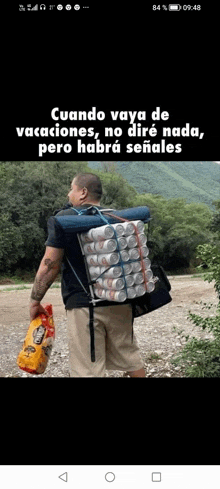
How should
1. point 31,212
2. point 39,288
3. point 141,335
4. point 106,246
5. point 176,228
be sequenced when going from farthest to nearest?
point 176,228 < point 31,212 < point 141,335 < point 39,288 < point 106,246

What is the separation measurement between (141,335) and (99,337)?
551cm

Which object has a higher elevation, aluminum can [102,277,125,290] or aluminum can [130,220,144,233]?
aluminum can [130,220,144,233]

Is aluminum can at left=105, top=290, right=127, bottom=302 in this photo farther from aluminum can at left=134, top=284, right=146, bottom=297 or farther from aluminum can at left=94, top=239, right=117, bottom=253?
aluminum can at left=94, top=239, right=117, bottom=253

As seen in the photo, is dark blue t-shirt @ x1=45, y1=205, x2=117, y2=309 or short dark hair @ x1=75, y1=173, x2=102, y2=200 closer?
dark blue t-shirt @ x1=45, y1=205, x2=117, y2=309

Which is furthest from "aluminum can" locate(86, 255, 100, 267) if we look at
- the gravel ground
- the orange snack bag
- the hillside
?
the hillside

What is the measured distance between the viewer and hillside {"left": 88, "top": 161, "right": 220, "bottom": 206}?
66.9m

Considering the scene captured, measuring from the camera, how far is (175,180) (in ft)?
258

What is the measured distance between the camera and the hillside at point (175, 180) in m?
66.9

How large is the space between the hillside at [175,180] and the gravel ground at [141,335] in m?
49.0

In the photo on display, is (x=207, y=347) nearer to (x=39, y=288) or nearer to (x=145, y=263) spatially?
(x=145, y=263)

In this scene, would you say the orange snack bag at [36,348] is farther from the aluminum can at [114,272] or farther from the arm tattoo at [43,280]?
the aluminum can at [114,272]

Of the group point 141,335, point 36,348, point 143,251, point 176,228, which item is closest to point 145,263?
point 143,251
